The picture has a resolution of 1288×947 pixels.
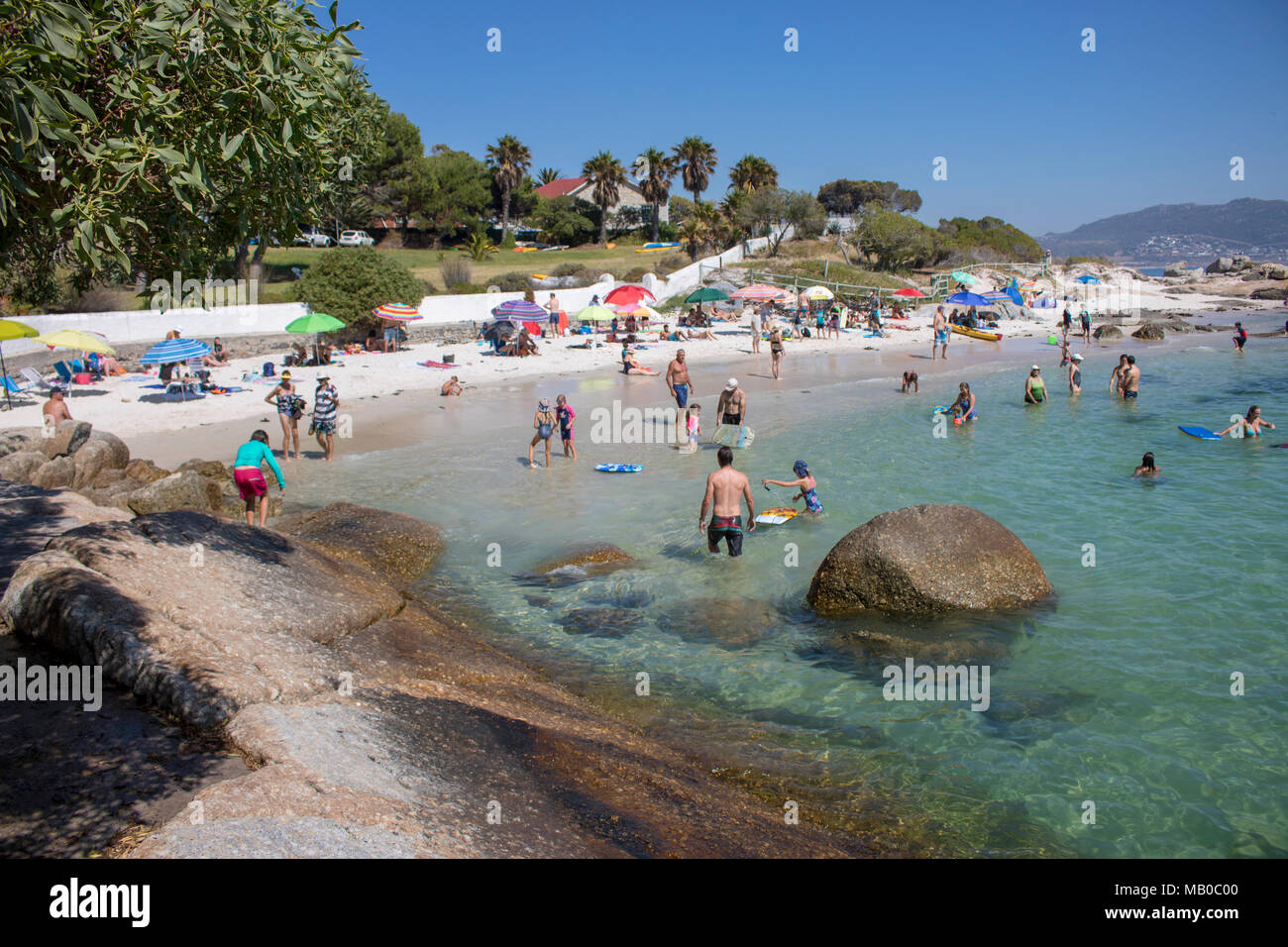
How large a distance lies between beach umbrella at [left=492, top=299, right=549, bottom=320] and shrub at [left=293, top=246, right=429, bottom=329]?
3.76 m

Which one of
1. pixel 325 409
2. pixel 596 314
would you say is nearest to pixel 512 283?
pixel 596 314

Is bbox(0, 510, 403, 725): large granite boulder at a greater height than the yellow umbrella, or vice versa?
the yellow umbrella

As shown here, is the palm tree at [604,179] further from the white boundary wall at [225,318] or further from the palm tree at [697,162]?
the white boundary wall at [225,318]

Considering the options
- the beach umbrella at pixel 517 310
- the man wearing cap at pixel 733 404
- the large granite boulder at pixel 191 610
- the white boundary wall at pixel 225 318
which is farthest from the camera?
the beach umbrella at pixel 517 310

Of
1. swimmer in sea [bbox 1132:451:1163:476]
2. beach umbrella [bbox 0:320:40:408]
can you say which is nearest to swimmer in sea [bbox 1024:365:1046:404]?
swimmer in sea [bbox 1132:451:1163:476]

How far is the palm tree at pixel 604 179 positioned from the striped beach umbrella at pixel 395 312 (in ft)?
141

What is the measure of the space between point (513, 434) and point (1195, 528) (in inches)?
527

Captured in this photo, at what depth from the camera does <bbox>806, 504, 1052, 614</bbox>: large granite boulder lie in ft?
30.6

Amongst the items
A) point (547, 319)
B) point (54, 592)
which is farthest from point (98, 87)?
point (547, 319)

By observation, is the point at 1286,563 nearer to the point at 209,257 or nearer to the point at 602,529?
the point at 602,529

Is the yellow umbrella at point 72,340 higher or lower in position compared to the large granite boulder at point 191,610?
higher

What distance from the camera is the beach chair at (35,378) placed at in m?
21.0

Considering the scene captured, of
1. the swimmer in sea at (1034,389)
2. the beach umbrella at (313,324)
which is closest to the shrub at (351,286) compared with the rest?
the beach umbrella at (313,324)

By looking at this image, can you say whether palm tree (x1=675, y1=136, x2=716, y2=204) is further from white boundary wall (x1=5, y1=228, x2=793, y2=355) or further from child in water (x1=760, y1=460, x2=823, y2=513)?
child in water (x1=760, y1=460, x2=823, y2=513)
